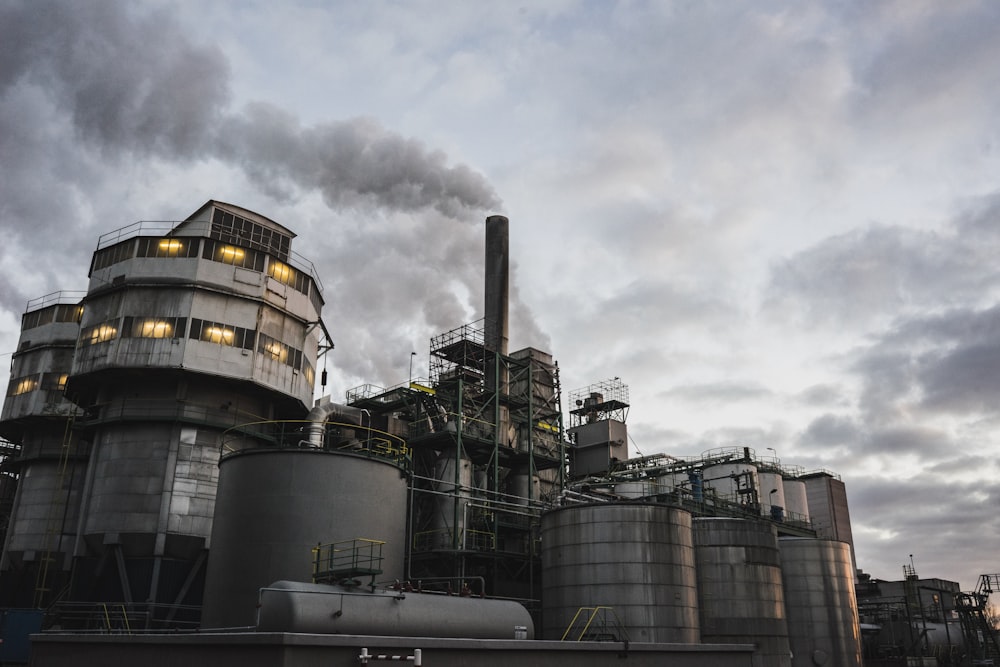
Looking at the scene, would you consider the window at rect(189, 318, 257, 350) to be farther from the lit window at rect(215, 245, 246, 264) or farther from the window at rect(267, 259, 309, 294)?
the window at rect(267, 259, 309, 294)

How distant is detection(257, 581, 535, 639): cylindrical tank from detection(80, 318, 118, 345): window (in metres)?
24.1

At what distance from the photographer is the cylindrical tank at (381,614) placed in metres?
17.3

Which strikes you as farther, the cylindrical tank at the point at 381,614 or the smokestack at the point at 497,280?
the smokestack at the point at 497,280

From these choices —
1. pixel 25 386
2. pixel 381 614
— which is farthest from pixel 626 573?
pixel 25 386

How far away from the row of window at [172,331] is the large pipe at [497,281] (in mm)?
14662

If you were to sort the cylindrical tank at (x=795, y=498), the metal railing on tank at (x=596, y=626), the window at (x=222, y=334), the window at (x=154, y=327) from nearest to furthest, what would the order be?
the metal railing on tank at (x=596, y=626), the window at (x=154, y=327), the window at (x=222, y=334), the cylindrical tank at (x=795, y=498)

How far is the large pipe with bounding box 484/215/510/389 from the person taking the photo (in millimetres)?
48031

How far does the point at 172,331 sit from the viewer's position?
36.5m

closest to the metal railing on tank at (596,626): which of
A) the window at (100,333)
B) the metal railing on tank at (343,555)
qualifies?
the metal railing on tank at (343,555)

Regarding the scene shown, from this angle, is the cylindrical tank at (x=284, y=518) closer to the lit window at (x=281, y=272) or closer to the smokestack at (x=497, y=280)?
the lit window at (x=281, y=272)

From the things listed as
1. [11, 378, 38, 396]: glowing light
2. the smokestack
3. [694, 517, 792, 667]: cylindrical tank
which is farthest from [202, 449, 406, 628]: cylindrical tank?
[11, 378, 38, 396]: glowing light

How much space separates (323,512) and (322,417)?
11.2m

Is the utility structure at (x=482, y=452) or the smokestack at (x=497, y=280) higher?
the smokestack at (x=497, y=280)

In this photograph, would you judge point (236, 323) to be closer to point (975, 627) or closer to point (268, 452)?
point (268, 452)
